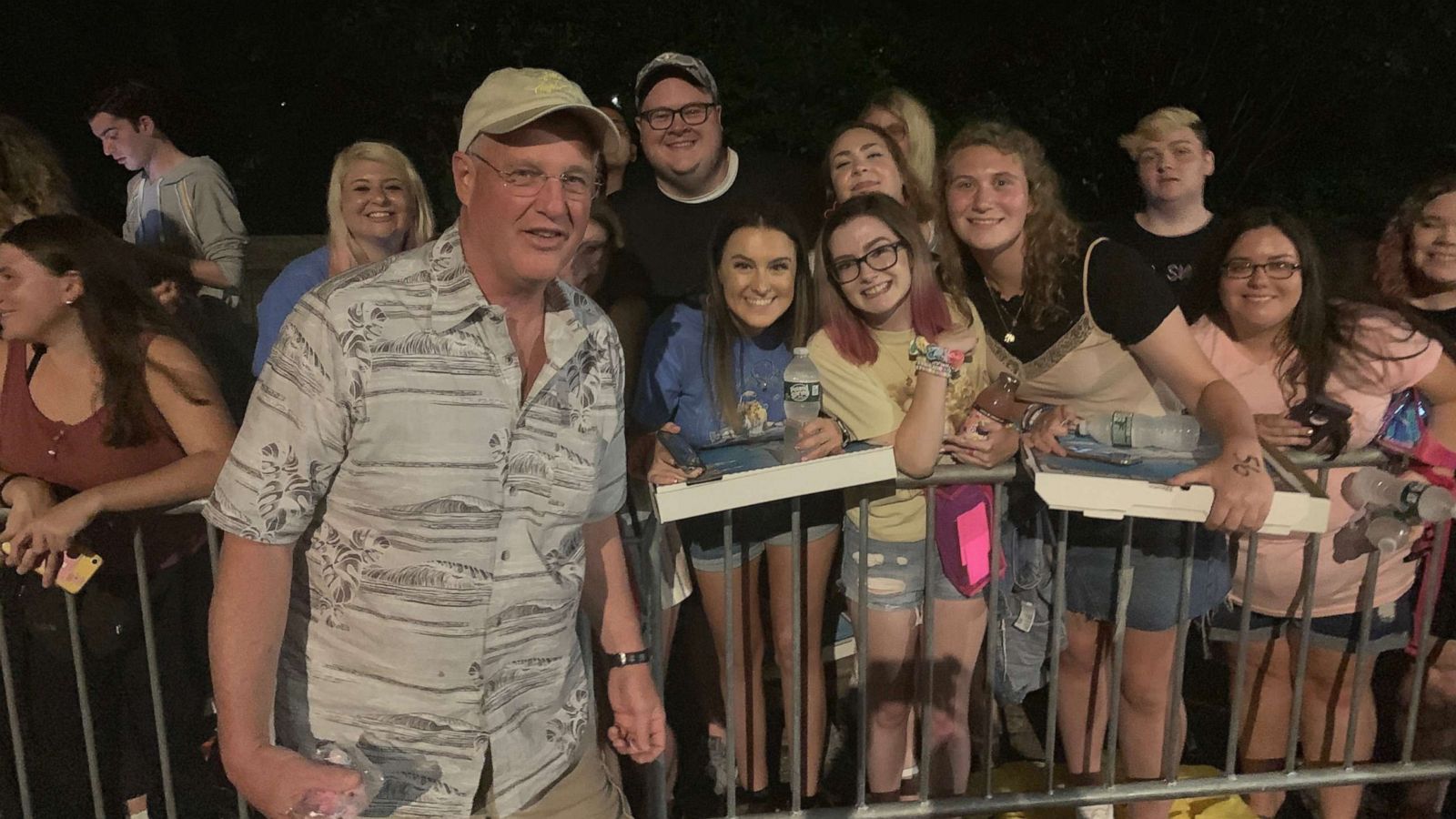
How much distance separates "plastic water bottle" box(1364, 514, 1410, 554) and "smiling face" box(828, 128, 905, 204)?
Answer: 188 centimetres

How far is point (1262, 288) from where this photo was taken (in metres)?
3.33

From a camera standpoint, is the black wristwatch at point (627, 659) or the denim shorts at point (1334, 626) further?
the denim shorts at point (1334, 626)

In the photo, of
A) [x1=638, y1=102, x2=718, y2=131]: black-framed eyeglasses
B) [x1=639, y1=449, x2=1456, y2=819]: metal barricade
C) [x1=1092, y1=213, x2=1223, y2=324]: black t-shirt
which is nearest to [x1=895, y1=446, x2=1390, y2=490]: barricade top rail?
[x1=639, y1=449, x2=1456, y2=819]: metal barricade

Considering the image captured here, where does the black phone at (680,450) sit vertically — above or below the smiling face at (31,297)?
below

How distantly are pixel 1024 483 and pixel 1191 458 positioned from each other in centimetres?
45

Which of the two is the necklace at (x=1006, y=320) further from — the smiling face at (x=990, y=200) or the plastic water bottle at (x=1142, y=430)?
the plastic water bottle at (x=1142, y=430)

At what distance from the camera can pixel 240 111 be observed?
39.0 ft

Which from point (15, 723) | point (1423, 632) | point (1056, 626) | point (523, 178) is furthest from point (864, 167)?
point (15, 723)

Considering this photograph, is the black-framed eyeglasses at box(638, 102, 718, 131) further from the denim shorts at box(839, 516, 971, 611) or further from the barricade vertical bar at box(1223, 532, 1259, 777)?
the barricade vertical bar at box(1223, 532, 1259, 777)

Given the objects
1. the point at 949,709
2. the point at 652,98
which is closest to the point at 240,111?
the point at 652,98

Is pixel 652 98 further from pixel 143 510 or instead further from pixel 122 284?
pixel 143 510

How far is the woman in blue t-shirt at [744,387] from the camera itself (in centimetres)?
340

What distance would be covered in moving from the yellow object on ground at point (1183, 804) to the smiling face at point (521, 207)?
7.89 feet

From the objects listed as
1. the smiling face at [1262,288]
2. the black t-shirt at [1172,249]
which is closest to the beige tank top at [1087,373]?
the smiling face at [1262,288]
